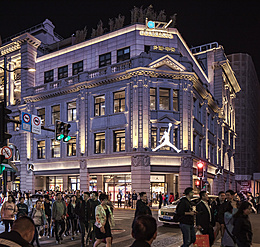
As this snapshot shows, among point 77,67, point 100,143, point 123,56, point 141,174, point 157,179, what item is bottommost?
point 157,179

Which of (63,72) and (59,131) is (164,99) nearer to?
(63,72)

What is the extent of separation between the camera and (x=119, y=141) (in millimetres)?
31438

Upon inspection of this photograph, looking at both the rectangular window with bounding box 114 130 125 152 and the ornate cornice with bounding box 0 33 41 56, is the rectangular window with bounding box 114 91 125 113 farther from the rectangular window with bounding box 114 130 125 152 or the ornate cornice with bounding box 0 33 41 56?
the ornate cornice with bounding box 0 33 41 56

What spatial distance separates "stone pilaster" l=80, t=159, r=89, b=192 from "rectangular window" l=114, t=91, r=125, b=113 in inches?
256

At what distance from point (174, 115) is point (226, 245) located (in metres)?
23.1

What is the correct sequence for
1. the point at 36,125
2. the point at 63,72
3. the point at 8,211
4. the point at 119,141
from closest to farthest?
the point at 8,211 < the point at 36,125 < the point at 119,141 < the point at 63,72

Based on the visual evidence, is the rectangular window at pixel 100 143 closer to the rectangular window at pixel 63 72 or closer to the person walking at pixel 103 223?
the rectangular window at pixel 63 72

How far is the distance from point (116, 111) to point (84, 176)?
7.57 metres

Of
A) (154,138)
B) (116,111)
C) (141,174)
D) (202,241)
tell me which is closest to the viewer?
(202,241)

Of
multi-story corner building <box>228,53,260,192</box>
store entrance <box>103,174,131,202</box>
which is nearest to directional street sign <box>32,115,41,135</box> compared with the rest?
store entrance <box>103,174,131,202</box>

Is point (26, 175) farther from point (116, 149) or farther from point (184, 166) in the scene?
point (184, 166)

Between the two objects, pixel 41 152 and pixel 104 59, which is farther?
pixel 41 152

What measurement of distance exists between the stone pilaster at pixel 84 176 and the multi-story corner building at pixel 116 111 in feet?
0.34

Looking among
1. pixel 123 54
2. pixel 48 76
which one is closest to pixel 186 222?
pixel 123 54
